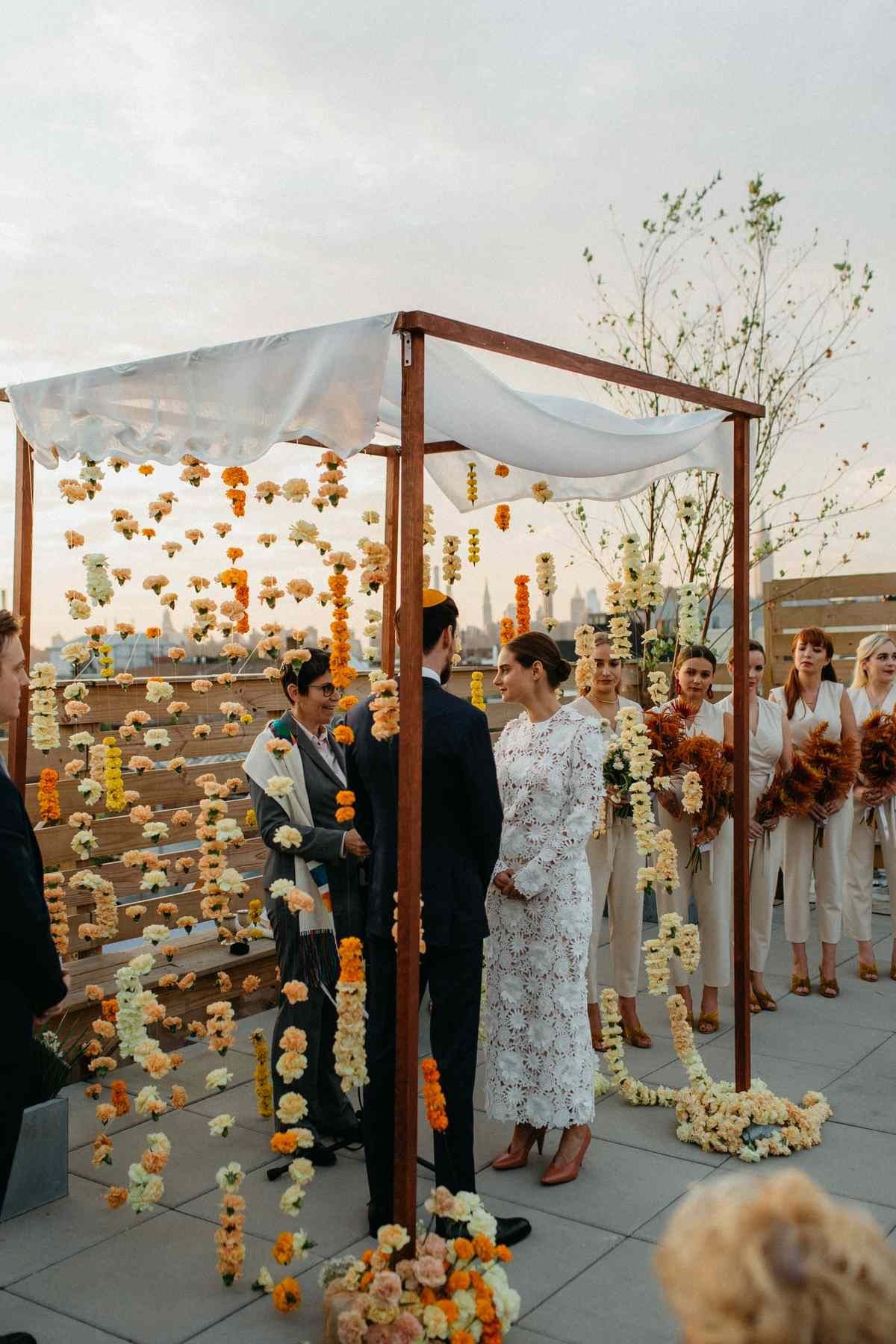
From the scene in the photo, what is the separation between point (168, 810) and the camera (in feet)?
19.8

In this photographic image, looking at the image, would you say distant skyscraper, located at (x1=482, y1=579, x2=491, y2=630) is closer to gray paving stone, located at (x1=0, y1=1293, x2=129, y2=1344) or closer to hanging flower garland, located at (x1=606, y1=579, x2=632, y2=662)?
hanging flower garland, located at (x1=606, y1=579, x2=632, y2=662)

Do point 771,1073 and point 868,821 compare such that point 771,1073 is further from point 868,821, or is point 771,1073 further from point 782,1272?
point 782,1272

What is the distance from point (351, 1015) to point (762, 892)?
3503mm

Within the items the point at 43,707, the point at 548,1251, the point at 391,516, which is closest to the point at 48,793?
the point at 43,707

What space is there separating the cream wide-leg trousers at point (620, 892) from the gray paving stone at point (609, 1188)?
4.04 ft

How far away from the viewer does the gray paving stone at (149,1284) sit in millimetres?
3234

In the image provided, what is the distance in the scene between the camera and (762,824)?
6125mm

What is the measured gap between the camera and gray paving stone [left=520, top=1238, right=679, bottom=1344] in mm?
3162

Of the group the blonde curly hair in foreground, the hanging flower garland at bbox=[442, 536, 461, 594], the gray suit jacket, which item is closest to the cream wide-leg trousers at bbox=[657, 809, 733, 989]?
the hanging flower garland at bbox=[442, 536, 461, 594]

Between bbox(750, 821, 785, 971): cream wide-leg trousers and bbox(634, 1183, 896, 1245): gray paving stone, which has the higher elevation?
bbox(750, 821, 785, 971): cream wide-leg trousers

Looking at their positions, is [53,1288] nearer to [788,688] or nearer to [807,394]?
[788,688]

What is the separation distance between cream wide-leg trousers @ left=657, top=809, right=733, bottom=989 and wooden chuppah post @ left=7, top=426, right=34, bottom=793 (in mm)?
2951

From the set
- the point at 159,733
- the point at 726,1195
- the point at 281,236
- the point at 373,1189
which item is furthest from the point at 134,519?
the point at 726,1195

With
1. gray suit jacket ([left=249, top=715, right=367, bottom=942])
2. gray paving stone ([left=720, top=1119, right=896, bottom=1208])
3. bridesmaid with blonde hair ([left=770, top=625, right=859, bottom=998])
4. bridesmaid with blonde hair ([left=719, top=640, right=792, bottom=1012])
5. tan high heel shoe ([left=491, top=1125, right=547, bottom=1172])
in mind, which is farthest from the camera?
bridesmaid with blonde hair ([left=770, top=625, right=859, bottom=998])
